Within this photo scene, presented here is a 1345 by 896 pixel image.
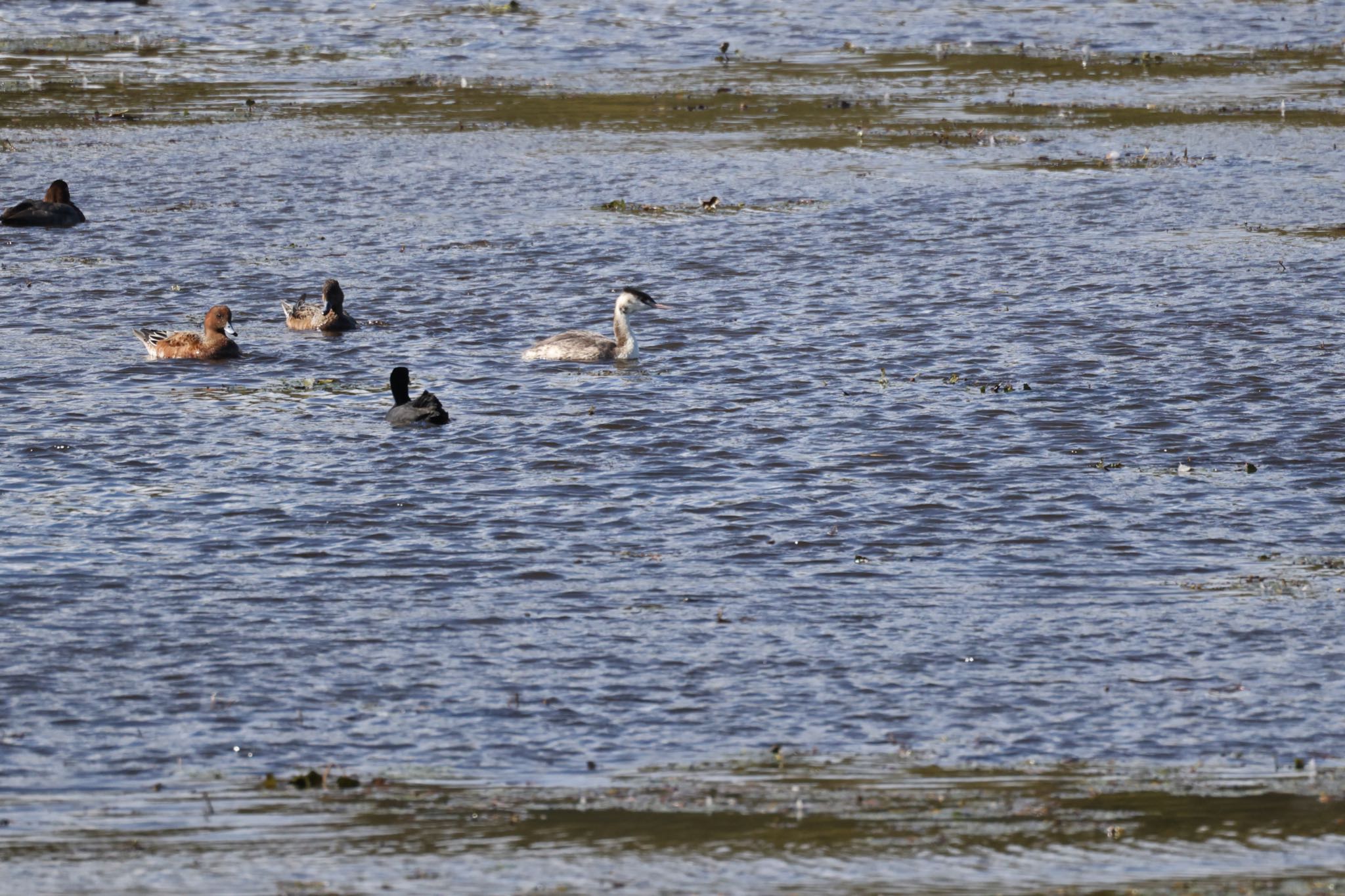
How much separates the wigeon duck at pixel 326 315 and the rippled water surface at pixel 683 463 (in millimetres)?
268

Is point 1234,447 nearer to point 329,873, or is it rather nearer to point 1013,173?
point 329,873

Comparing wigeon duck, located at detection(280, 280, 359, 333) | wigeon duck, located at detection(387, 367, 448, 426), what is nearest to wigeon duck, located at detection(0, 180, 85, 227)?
wigeon duck, located at detection(280, 280, 359, 333)

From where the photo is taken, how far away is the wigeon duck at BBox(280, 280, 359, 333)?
68.3 ft

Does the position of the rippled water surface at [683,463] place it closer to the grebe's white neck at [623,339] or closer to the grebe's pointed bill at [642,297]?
the grebe's white neck at [623,339]

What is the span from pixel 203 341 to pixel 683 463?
20.4ft

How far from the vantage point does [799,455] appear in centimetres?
1616

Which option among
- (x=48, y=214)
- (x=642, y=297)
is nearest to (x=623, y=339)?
(x=642, y=297)

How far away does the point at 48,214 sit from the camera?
26.3 m

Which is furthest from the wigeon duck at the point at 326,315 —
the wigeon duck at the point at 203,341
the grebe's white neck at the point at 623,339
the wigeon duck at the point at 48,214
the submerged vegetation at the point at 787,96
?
the submerged vegetation at the point at 787,96

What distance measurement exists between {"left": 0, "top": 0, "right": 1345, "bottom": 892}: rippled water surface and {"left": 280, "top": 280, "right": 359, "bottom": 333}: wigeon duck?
27 centimetres

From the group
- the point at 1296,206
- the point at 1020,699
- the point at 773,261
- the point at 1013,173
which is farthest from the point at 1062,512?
the point at 1013,173

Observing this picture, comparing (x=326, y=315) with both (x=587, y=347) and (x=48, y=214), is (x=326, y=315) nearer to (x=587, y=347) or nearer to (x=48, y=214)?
(x=587, y=347)

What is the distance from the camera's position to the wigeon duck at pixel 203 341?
64.9 ft

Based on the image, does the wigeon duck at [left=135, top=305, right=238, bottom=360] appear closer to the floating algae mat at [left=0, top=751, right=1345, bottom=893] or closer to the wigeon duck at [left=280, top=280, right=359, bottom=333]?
the wigeon duck at [left=280, top=280, right=359, bottom=333]
